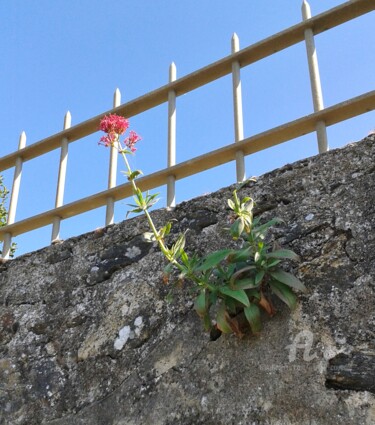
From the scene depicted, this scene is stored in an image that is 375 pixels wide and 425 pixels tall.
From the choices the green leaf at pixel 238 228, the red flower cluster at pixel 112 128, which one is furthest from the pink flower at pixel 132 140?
the green leaf at pixel 238 228

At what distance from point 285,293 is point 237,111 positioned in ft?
3.21

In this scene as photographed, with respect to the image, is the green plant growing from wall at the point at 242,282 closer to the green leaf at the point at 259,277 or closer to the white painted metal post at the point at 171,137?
the green leaf at the point at 259,277

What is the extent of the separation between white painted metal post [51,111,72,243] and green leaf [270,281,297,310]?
1271mm

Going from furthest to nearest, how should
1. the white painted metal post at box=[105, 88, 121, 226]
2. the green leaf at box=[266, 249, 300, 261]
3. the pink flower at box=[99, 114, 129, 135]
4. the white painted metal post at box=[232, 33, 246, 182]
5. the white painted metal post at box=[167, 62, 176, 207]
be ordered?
the white painted metal post at box=[105, 88, 121, 226] → the white painted metal post at box=[167, 62, 176, 207] → the white painted metal post at box=[232, 33, 246, 182] → the pink flower at box=[99, 114, 129, 135] → the green leaf at box=[266, 249, 300, 261]

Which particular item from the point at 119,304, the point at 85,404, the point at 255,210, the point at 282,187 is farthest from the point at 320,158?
the point at 85,404

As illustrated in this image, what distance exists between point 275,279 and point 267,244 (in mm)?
221

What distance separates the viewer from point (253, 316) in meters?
1.87

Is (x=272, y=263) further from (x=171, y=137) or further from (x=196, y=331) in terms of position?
(x=171, y=137)

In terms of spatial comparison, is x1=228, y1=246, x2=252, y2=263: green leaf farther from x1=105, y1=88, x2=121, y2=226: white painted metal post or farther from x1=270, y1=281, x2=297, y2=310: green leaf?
x1=105, y1=88, x2=121, y2=226: white painted metal post

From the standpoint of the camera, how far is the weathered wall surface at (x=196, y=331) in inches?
69.7

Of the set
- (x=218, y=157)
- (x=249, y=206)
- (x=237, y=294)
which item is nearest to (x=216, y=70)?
(x=218, y=157)

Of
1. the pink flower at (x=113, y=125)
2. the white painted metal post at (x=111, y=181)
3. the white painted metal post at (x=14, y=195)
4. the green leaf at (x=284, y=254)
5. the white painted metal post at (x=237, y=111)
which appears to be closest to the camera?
the green leaf at (x=284, y=254)

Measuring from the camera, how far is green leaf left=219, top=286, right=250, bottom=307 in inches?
A: 71.9

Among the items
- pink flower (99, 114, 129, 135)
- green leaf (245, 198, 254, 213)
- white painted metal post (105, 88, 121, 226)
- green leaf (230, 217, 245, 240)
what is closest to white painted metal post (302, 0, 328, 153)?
green leaf (245, 198, 254, 213)
